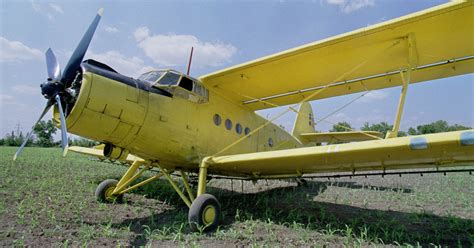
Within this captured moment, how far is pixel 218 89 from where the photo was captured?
6.25m

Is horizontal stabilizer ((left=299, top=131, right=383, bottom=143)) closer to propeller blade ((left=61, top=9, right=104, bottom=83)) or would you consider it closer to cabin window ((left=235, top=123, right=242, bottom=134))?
cabin window ((left=235, top=123, right=242, bottom=134))

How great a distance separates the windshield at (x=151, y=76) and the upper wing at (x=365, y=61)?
1.06 meters

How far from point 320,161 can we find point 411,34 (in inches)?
100

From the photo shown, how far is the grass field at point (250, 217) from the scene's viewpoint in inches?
149

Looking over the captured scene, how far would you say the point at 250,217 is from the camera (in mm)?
4941

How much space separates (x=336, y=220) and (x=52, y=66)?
18.8 ft

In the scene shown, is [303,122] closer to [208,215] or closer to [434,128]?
[208,215]

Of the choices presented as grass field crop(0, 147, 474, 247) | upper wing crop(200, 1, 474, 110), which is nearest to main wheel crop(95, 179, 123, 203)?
grass field crop(0, 147, 474, 247)

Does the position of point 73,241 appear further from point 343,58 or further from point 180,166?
point 343,58

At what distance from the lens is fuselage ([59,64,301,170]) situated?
407 cm

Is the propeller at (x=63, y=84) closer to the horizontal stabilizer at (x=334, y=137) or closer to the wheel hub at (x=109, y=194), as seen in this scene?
the wheel hub at (x=109, y=194)

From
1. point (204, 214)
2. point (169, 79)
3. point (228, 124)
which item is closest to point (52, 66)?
point (169, 79)

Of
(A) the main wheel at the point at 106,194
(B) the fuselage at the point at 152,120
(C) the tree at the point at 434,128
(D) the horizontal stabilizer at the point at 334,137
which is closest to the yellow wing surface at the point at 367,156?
(B) the fuselage at the point at 152,120

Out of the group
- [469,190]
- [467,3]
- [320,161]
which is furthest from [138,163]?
[469,190]
